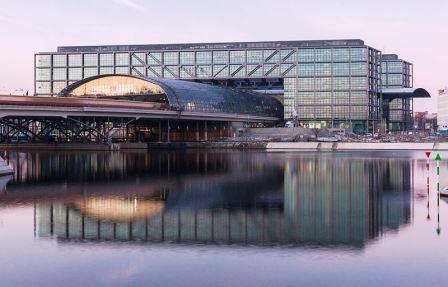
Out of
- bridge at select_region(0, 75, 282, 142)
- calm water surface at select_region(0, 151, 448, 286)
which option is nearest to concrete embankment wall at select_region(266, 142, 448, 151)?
bridge at select_region(0, 75, 282, 142)

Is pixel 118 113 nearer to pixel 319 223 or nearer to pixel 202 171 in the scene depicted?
pixel 202 171

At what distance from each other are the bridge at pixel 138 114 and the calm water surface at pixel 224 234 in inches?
3359

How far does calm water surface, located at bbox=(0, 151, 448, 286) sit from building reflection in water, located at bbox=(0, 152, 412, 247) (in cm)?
8

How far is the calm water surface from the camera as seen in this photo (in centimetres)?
2333

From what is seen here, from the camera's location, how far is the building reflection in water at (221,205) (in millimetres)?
31344

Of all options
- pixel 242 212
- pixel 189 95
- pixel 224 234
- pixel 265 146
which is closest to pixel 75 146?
pixel 189 95

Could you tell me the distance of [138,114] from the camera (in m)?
143

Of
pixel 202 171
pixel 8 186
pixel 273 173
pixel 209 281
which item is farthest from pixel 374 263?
pixel 202 171

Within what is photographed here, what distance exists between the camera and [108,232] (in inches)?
1261

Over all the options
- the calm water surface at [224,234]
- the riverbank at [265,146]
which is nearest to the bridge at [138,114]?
the riverbank at [265,146]

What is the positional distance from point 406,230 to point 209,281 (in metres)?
13.9

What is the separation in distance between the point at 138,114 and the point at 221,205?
10373 cm

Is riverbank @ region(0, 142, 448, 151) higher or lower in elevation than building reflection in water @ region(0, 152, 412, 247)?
higher

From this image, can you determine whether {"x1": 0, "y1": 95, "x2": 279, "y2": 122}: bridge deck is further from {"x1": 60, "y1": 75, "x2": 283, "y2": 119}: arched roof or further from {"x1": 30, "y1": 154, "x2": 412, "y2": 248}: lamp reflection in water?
{"x1": 30, "y1": 154, "x2": 412, "y2": 248}: lamp reflection in water
